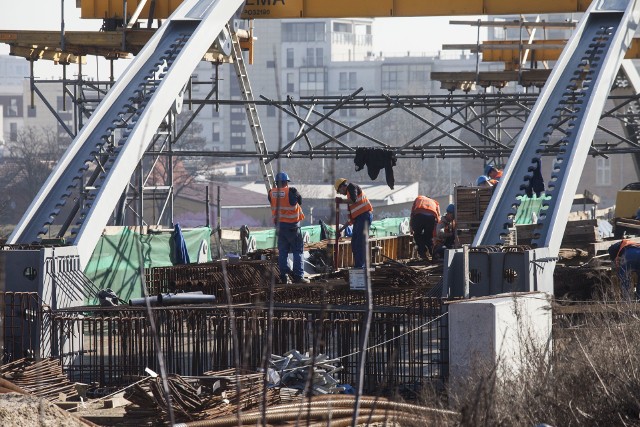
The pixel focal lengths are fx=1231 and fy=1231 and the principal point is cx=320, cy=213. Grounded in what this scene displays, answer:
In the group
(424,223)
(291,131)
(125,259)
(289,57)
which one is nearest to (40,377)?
(125,259)

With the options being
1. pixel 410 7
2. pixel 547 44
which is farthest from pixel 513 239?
pixel 547 44

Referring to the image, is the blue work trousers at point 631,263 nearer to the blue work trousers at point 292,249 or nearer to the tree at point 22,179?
the blue work trousers at point 292,249

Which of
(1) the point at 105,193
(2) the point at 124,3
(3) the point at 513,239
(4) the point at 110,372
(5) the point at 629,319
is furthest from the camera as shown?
(2) the point at 124,3

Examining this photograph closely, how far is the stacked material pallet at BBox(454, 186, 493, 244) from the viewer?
2500 cm

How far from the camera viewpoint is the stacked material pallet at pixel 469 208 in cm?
2500

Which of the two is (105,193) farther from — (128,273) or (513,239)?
(513,239)

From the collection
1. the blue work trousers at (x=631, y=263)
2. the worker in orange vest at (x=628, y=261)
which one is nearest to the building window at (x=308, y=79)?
the worker in orange vest at (x=628, y=261)

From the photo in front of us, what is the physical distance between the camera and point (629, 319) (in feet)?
41.7

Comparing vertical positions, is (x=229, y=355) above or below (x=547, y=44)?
below

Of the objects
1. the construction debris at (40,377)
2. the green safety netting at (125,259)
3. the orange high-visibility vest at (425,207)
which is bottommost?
the construction debris at (40,377)

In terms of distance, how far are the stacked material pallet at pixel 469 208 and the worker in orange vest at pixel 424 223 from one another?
138cm

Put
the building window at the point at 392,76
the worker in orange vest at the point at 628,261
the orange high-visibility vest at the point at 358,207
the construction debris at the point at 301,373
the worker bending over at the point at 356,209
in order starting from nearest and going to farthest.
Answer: the construction debris at the point at 301,373
the worker in orange vest at the point at 628,261
the worker bending over at the point at 356,209
the orange high-visibility vest at the point at 358,207
the building window at the point at 392,76

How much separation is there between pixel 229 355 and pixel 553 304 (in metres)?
4.01

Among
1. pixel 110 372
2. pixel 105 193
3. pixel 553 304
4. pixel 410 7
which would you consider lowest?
pixel 110 372
